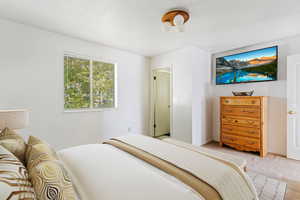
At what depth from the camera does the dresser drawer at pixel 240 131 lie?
304 cm

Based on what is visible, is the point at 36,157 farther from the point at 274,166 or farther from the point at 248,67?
the point at 248,67

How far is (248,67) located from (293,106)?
3.70ft

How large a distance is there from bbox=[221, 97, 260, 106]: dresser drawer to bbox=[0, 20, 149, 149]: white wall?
248 cm

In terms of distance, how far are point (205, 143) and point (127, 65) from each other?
284 cm

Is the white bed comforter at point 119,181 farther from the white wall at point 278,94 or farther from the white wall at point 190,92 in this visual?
the white wall at point 278,94

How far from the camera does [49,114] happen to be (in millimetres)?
2693

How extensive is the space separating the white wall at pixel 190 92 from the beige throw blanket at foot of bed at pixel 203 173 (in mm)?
2158

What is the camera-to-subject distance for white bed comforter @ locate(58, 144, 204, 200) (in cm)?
85

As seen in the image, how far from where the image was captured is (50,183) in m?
0.73

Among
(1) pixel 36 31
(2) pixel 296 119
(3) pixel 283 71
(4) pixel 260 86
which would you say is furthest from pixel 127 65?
(2) pixel 296 119

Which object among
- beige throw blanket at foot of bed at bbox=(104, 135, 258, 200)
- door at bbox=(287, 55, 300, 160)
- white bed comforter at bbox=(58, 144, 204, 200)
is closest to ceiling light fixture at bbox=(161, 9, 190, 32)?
beige throw blanket at foot of bed at bbox=(104, 135, 258, 200)

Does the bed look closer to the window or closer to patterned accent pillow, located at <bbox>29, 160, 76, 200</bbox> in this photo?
patterned accent pillow, located at <bbox>29, 160, 76, 200</bbox>

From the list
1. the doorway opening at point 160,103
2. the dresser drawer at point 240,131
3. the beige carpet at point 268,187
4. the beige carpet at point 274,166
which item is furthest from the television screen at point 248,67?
the beige carpet at point 268,187

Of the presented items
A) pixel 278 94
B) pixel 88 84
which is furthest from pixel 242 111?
pixel 88 84
